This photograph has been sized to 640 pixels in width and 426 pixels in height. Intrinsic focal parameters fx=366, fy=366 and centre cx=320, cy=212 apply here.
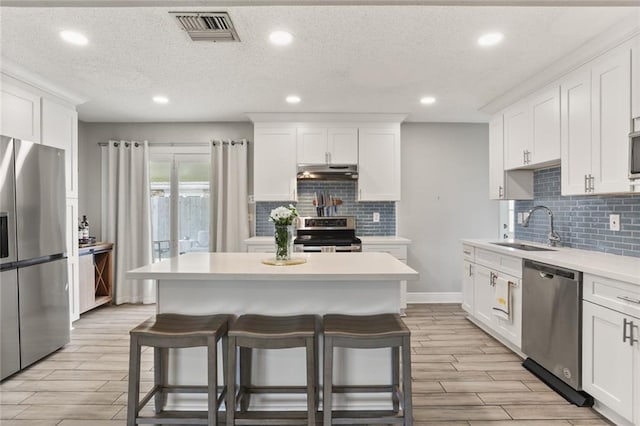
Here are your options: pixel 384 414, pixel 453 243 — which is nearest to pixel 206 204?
pixel 453 243

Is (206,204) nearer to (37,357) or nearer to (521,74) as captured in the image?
(37,357)

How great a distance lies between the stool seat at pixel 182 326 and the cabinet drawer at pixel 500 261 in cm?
236

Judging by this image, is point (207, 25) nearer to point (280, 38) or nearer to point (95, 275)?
point (280, 38)

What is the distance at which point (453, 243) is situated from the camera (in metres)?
5.03

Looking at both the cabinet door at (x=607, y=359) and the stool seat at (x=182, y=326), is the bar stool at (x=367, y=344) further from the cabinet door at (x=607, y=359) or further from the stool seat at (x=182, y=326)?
the cabinet door at (x=607, y=359)

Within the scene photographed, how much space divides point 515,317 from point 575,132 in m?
1.57

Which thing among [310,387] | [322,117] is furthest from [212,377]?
[322,117]

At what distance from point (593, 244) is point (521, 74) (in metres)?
1.57

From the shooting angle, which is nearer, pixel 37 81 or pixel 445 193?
pixel 37 81

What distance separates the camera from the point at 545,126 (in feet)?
10.5

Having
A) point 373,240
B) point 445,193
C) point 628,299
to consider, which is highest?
point 445,193

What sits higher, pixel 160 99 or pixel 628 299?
pixel 160 99

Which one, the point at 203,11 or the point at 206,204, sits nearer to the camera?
the point at 203,11

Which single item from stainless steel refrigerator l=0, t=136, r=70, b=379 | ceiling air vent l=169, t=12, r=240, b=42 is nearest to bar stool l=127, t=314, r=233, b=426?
stainless steel refrigerator l=0, t=136, r=70, b=379
